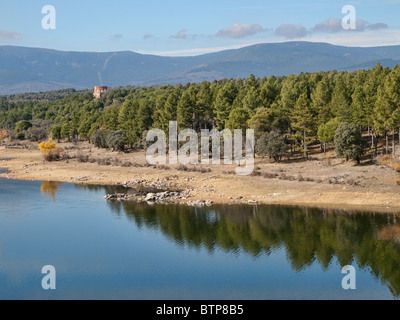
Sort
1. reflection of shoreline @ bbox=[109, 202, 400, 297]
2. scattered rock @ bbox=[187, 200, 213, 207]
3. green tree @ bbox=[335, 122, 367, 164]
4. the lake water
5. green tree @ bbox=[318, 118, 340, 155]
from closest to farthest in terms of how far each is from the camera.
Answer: the lake water, reflection of shoreline @ bbox=[109, 202, 400, 297], scattered rock @ bbox=[187, 200, 213, 207], green tree @ bbox=[335, 122, 367, 164], green tree @ bbox=[318, 118, 340, 155]

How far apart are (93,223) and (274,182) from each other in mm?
21358

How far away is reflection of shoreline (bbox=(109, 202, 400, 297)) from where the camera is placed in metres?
35.2

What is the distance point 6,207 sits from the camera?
2078 inches

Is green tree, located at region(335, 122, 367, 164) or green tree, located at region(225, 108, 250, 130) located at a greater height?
green tree, located at region(225, 108, 250, 130)

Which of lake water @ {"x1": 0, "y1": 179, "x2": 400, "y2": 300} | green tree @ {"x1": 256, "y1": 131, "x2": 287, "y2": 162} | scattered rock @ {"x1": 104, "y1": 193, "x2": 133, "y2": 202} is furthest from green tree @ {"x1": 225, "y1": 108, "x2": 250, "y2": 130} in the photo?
lake water @ {"x1": 0, "y1": 179, "x2": 400, "y2": 300}

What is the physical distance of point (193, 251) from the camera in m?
37.8

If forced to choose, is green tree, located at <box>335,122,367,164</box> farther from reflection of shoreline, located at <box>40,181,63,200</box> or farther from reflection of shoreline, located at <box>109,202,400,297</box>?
reflection of shoreline, located at <box>40,181,63,200</box>

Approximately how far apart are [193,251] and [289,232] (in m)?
9.12

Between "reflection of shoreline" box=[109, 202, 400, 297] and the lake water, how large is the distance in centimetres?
9

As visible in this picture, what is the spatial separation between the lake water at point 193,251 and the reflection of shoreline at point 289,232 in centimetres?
9

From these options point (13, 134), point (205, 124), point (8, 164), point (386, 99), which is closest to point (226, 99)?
point (205, 124)

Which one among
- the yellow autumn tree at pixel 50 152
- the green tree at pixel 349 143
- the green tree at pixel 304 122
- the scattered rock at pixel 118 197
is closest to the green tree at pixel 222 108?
the green tree at pixel 304 122

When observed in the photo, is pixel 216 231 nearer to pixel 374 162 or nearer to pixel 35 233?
pixel 35 233

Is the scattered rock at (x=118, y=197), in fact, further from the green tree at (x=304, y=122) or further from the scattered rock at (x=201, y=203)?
the green tree at (x=304, y=122)
